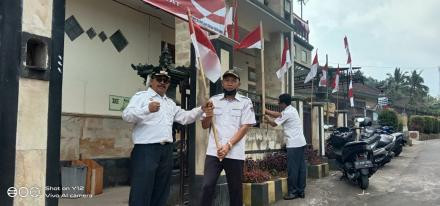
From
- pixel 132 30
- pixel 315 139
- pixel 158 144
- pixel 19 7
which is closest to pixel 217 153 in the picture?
pixel 158 144

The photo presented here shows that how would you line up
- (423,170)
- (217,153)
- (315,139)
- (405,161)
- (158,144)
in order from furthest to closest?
(405,161) → (315,139) → (423,170) → (217,153) → (158,144)

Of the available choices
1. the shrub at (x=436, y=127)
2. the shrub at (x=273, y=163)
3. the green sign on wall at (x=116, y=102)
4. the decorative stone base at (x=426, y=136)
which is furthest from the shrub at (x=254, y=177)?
the shrub at (x=436, y=127)

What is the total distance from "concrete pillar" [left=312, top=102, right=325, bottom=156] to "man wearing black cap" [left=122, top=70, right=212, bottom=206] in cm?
715

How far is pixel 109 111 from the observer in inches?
329

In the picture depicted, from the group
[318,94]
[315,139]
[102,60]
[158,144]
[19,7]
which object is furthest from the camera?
[318,94]

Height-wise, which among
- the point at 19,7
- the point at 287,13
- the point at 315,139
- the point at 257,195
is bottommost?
the point at 257,195

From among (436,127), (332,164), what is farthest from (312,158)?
(436,127)

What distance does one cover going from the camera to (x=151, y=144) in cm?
405

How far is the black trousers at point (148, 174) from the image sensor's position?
4.02 metres

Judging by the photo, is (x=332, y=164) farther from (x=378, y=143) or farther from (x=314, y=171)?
(x=314, y=171)

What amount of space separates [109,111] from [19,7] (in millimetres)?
4863

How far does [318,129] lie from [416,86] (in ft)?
167

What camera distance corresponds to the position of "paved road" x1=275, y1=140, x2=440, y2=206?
22.6 feet

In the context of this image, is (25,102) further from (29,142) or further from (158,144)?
(158,144)
